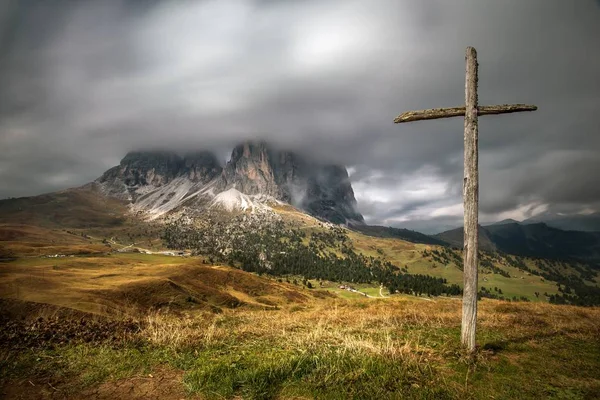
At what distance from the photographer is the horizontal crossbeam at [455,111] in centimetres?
1090

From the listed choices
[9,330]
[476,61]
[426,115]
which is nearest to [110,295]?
[9,330]

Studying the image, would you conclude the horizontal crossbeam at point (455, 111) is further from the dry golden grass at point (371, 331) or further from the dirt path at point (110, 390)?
the dirt path at point (110, 390)

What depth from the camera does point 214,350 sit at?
928 centimetres

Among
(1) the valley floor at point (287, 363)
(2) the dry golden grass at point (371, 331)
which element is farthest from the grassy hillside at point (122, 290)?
(2) the dry golden grass at point (371, 331)

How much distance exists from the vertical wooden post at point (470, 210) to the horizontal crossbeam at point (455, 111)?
0.34m

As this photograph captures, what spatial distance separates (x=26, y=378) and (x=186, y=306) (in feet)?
103

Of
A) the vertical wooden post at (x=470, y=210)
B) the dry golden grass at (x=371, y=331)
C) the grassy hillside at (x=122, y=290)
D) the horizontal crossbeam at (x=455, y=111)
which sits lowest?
the grassy hillside at (x=122, y=290)

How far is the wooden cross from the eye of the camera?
999 centimetres

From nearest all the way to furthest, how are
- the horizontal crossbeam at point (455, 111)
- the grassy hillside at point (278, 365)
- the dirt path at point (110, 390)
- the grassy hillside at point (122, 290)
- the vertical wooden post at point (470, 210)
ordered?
1. the dirt path at point (110, 390)
2. the grassy hillside at point (278, 365)
3. the vertical wooden post at point (470, 210)
4. the horizontal crossbeam at point (455, 111)
5. the grassy hillside at point (122, 290)

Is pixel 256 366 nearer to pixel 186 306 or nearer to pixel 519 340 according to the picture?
pixel 519 340

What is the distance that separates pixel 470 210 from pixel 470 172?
54.2 inches

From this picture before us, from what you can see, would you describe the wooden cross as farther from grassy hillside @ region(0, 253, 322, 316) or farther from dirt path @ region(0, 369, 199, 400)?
grassy hillside @ region(0, 253, 322, 316)

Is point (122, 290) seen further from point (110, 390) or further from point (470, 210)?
point (470, 210)

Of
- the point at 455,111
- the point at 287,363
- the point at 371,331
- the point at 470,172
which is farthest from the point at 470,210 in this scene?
the point at 287,363
